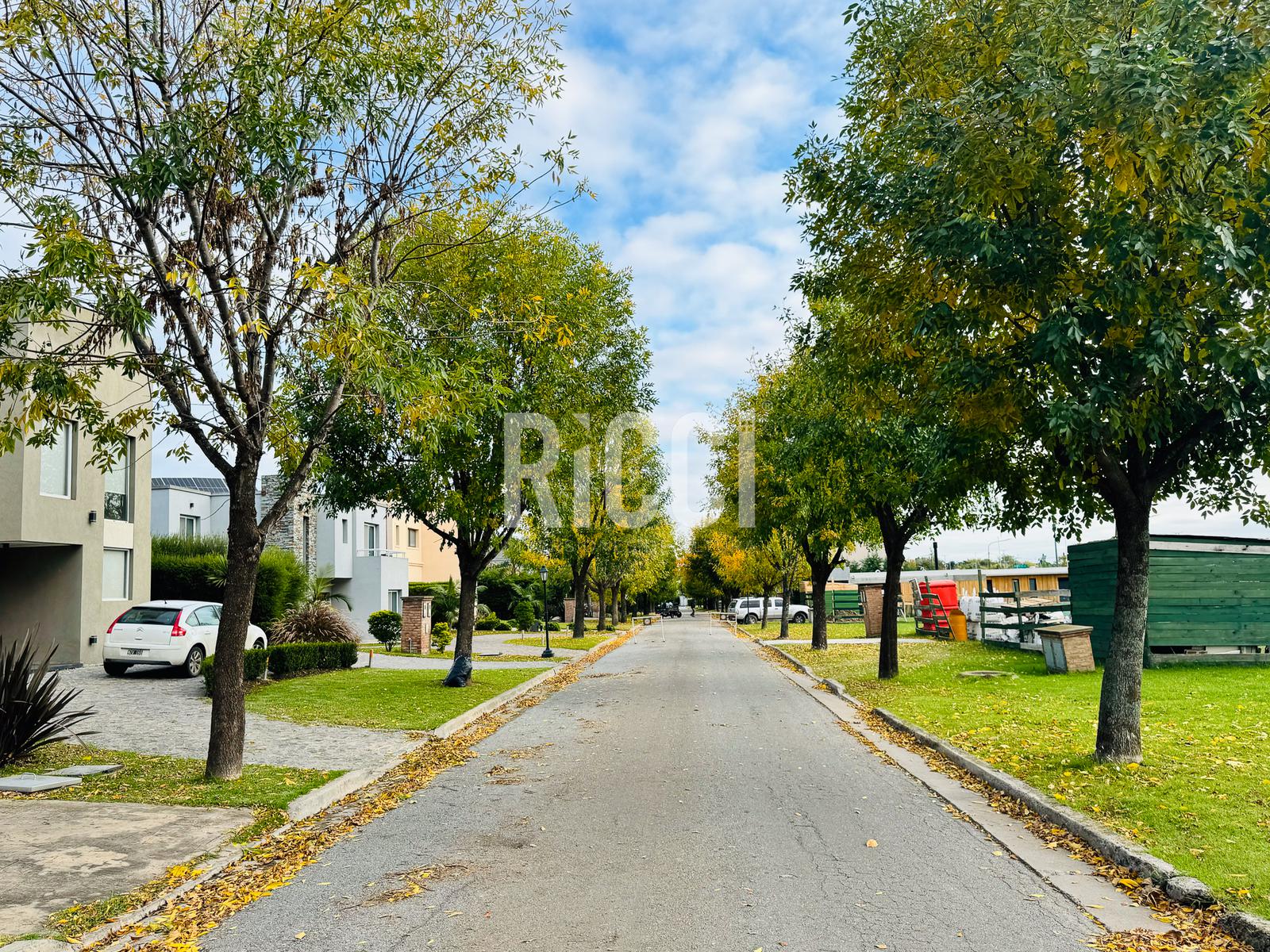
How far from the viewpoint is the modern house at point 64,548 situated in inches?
772

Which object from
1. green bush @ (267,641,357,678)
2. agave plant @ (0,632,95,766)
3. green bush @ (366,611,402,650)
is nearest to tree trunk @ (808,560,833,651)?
green bush @ (267,641,357,678)

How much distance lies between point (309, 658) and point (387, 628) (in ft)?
39.1

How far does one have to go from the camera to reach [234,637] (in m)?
9.23

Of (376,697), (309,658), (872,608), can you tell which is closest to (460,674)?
(376,697)

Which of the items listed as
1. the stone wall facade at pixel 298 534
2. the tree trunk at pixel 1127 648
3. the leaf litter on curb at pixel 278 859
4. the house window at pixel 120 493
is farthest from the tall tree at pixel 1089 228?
the stone wall facade at pixel 298 534

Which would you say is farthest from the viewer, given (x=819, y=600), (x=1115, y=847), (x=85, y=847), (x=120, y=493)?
(x=819, y=600)

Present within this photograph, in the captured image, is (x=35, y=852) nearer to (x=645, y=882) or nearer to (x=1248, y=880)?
(x=645, y=882)

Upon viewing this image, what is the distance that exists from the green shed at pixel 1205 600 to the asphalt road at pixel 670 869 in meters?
10.4

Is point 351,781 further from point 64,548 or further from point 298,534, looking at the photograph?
point 298,534

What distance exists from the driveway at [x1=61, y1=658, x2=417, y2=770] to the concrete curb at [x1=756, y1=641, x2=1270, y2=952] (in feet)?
20.6

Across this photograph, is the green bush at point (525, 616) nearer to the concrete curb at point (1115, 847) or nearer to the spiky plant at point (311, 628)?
the spiky plant at point (311, 628)

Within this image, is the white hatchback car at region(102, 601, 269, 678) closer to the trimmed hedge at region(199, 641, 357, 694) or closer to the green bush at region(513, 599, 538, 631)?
the trimmed hedge at region(199, 641, 357, 694)

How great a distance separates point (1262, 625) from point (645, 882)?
1726 cm

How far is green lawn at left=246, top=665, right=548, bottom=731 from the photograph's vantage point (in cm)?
1366
